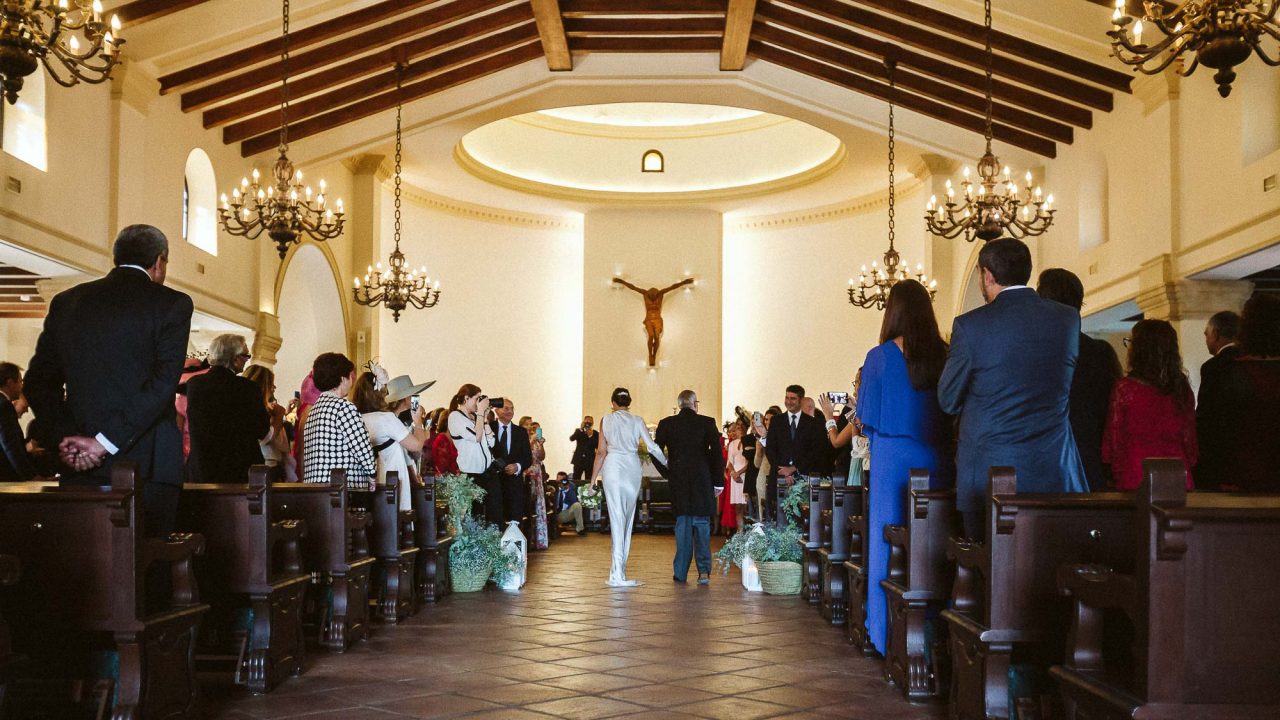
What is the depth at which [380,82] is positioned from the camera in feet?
39.4

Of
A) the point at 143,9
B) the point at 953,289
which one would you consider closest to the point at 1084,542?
the point at 143,9

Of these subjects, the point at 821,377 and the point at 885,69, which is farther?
the point at 821,377

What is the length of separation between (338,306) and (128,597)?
1144 centimetres

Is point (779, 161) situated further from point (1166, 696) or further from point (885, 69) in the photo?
point (1166, 696)

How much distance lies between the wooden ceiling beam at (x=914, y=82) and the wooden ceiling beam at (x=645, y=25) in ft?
1.84

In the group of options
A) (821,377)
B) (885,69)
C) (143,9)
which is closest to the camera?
(143,9)

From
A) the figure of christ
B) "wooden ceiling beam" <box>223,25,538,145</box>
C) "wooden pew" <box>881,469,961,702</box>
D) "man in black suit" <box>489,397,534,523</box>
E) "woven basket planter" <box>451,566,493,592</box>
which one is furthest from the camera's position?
the figure of christ

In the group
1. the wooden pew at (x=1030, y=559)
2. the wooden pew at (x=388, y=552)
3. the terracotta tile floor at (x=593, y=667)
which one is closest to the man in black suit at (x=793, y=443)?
the terracotta tile floor at (x=593, y=667)

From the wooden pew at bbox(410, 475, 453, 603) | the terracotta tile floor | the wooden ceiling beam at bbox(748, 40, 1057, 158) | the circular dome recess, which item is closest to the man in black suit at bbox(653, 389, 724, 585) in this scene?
the terracotta tile floor

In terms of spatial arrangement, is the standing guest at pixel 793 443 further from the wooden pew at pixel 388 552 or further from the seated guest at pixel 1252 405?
the seated guest at pixel 1252 405

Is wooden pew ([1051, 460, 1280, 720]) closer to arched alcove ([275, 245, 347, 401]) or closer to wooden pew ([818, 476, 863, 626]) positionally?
wooden pew ([818, 476, 863, 626])

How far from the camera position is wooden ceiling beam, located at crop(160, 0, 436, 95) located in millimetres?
10266

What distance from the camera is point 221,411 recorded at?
567cm

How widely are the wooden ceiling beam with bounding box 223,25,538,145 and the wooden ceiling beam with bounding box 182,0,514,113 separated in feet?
2.74
